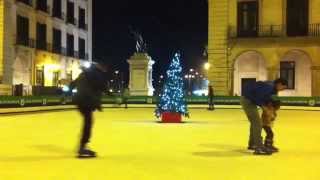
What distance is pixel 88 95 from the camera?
1084 centimetres

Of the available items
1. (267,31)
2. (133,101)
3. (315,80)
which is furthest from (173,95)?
(267,31)

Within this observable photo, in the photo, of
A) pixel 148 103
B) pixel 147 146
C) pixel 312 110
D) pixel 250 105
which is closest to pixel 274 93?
pixel 250 105

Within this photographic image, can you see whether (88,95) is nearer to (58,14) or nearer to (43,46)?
(43,46)

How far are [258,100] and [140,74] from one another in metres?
34.0

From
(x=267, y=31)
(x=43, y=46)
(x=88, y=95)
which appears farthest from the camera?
(x=43, y=46)

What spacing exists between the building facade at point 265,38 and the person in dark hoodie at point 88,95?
32697 mm

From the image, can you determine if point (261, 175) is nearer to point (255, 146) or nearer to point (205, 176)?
point (205, 176)

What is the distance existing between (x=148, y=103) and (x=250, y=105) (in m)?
30.0

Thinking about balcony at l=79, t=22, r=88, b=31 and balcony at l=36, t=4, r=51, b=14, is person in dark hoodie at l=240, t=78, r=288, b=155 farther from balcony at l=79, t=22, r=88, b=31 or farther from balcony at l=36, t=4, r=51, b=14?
balcony at l=79, t=22, r=88, b=31

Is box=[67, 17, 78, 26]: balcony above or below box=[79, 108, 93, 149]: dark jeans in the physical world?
above

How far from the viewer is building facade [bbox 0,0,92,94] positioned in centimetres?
4456

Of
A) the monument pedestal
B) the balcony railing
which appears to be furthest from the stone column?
the monument pedestal

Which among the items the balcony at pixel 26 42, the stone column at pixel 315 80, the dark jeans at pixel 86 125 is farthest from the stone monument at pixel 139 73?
the dark jeans at pixel 86 125

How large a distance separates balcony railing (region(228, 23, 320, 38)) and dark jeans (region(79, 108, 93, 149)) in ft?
110
